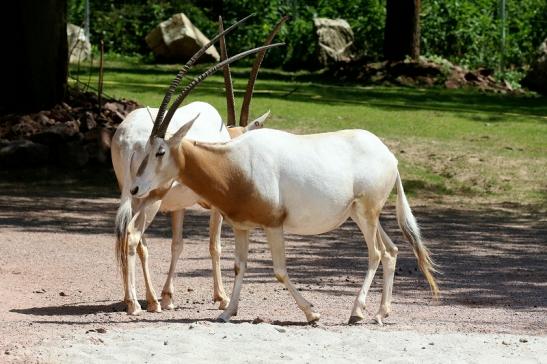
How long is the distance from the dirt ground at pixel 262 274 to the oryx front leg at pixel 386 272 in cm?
12

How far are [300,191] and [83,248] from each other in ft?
13.8

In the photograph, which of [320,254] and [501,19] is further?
[501,19]

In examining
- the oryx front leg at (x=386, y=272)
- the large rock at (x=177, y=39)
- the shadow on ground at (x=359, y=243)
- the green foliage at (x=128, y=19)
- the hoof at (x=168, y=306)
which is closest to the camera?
the oryx front leg at (x=386, y=272)

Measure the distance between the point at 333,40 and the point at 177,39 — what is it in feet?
10.3

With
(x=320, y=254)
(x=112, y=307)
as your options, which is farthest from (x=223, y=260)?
(x=112, y=307)

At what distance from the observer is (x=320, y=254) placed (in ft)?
37.7

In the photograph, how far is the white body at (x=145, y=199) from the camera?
27.0 feet

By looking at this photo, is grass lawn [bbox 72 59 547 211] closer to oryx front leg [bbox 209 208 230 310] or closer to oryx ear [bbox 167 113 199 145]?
oryx front leg [bbox 209 208 230 310]

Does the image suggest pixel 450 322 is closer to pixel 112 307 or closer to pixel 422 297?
pixel 422 297

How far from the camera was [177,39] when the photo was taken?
85.7 ft

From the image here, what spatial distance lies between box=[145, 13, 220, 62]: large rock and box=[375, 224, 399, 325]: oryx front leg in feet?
58.5

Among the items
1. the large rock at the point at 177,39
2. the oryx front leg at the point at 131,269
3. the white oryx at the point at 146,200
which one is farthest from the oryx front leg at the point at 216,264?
the large rock at the point at 177,39

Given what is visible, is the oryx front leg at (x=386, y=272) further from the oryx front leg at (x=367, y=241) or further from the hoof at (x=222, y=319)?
the hoof at (x=222, y=319)

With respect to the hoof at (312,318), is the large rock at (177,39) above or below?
above
